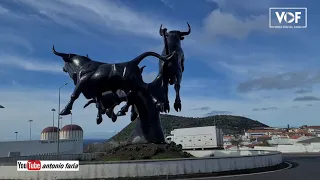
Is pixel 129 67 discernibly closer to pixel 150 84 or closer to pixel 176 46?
pixel 150 84

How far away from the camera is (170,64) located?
26.0 m

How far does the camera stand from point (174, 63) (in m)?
26.1

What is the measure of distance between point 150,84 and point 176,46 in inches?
179

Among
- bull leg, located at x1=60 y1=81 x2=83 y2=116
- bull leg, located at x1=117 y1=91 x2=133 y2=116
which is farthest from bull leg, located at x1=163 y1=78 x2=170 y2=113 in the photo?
bull leg, located at x1=60 y1=81 x2=83 y2=116

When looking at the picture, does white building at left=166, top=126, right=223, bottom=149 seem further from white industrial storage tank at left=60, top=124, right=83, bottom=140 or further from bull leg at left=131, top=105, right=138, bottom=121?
bull leg at left=131, top=105, right=138, bottom=121

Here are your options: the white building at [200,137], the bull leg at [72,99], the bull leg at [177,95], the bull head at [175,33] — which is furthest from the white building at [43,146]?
the bull head at [175,33]

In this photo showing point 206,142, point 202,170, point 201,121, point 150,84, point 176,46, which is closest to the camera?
point 202,170

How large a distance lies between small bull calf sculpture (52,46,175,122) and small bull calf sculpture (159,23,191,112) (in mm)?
2850

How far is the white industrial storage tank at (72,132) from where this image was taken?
68.7 metres

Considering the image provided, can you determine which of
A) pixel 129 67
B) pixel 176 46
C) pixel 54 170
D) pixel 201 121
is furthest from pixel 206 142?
pixel 201 121

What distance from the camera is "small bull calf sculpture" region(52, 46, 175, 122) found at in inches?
895

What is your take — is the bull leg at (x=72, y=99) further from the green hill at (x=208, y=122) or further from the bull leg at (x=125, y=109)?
the green hill at (x=208, y=122)

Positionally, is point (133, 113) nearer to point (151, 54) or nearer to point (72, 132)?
point (151, 54)

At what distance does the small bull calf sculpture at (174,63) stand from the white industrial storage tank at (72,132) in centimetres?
4576
